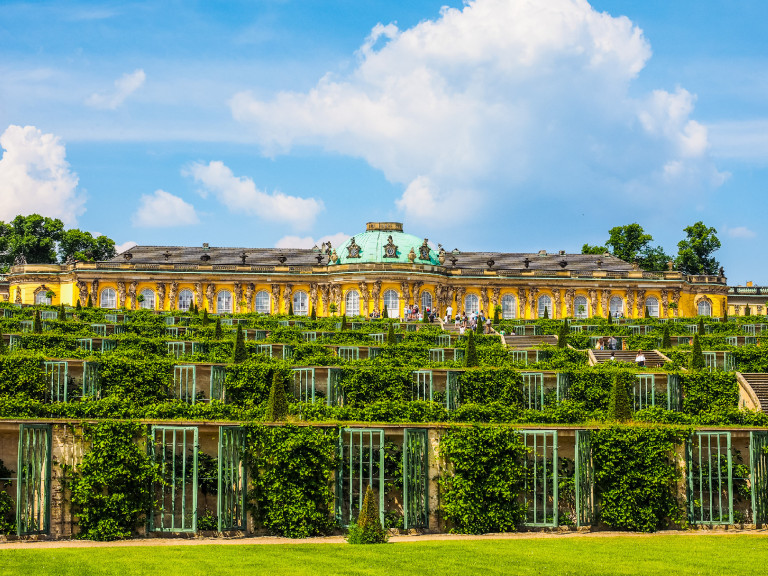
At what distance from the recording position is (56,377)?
80.3ft

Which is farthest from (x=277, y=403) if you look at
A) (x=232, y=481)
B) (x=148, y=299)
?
(x=148, y=299)

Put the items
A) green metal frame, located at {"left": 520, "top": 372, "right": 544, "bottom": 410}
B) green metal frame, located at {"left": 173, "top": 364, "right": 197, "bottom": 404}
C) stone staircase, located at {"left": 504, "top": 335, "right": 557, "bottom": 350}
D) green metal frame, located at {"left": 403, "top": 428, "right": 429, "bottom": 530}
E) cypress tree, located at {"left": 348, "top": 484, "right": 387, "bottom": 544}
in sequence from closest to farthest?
1. cypress tree, located at {"left": 348, "top": 484, "right": 387, "bottom": 544}
2. green metal frame, located at {"left": 403, "top": 428, "right": 429, "bottom": 530}
3. green metal frame, located at {"left": 173, "top": 364, "right": 197, "bottom": 404}
4. green metal frame, located at {"left": 520, "top": 372, "right": 544, "bottom": 410}
5. stone staircase, located at {"left": 504, "top": 335, "right": 557, "bottom": 350}

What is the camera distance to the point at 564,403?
21344mm

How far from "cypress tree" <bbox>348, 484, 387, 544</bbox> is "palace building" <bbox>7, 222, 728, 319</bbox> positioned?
58287mm

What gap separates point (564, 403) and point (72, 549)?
1092cm

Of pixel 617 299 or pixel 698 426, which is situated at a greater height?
pixel 617 299

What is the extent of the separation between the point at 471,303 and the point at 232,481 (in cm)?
6309

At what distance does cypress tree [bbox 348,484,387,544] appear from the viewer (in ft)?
49.8

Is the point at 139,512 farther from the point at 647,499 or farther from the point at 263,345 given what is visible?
the point at 263,345

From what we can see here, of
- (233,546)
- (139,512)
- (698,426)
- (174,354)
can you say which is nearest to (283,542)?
(233,546)

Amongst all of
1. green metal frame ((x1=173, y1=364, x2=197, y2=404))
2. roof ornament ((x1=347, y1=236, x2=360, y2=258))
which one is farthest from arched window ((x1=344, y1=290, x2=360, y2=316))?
green metal frame ((x1=173, y1=364, x2=197, y2=404))

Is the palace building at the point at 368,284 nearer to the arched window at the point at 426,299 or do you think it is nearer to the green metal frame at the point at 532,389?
the arched window at the point at 426,299

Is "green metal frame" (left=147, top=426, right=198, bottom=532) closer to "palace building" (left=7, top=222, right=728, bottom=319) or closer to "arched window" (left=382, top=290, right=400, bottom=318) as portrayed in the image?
"palace building" (left=7, top=222, right=728, bottom=319)

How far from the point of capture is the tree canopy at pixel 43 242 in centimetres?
8975
